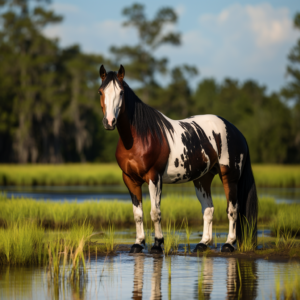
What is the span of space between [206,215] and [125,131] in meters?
2.07

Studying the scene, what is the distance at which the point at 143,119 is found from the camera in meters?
7.94

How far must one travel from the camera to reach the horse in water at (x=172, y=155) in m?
7.72

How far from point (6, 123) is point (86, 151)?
11808 millimetres

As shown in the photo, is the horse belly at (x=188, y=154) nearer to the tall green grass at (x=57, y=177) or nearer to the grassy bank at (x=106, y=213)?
the grassy bank at (x=106, y=213)

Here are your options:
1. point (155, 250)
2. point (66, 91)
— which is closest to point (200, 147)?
point (155, 250)

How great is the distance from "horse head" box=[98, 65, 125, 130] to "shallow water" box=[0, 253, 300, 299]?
188 cm

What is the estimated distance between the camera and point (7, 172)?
31.7 meters

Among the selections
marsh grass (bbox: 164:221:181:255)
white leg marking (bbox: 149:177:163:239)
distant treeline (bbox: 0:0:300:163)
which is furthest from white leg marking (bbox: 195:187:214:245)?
distant treeline (bbox: 0:0:300:163)

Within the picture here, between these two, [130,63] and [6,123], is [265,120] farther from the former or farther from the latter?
[6,123]

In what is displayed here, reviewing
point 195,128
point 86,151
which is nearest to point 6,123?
point 86,151

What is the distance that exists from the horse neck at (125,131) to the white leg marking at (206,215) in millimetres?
1809

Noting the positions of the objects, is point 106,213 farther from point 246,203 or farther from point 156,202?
point 156,202

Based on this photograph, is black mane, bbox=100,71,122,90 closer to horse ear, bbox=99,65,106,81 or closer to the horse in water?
the horse in water

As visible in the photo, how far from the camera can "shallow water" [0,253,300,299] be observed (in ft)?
16.8
